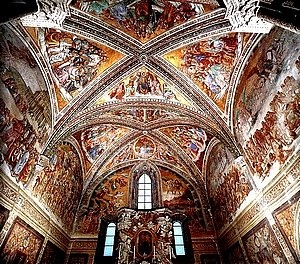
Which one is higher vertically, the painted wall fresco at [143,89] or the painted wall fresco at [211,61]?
the painted wall fresco at [143,89]

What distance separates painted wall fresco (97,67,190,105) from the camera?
1061cm

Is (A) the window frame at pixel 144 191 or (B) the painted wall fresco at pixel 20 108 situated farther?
(A) the window frame at pixel 144 191

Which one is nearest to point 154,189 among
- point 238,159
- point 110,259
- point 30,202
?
point 110,259

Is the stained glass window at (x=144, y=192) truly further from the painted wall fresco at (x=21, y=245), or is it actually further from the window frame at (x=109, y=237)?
the painted wall fresco at (x=21, y=245)

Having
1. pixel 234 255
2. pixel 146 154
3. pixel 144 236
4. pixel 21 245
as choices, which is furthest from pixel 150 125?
pixel 21 245

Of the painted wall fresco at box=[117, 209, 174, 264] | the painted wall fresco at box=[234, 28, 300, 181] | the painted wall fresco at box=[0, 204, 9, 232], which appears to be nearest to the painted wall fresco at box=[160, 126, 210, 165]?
the painted wall fresco at box=[234, 28, 300, 181]

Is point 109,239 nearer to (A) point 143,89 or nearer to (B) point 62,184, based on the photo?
(B) point 62,184

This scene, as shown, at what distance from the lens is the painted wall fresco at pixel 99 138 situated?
516 inches

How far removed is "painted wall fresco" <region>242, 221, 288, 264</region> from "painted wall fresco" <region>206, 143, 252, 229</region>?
4.59 ft

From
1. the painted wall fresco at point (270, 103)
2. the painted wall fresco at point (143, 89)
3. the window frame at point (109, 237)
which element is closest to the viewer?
the painted wall fresco at point (270, 103)

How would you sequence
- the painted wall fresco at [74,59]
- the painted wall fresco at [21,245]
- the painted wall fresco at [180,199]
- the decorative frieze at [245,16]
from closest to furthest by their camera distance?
the decorative frieze at [245,16] → the painted wall fresco at [21,245] → the painted wall fresco at [74,59] → the painted wall fresco at [180,199]

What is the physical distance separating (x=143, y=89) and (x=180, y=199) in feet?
24.2

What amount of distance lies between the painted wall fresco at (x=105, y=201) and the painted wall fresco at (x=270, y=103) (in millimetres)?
8147

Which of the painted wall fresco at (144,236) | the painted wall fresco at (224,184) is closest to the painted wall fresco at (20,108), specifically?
the painted wall fresco at (144,236)
